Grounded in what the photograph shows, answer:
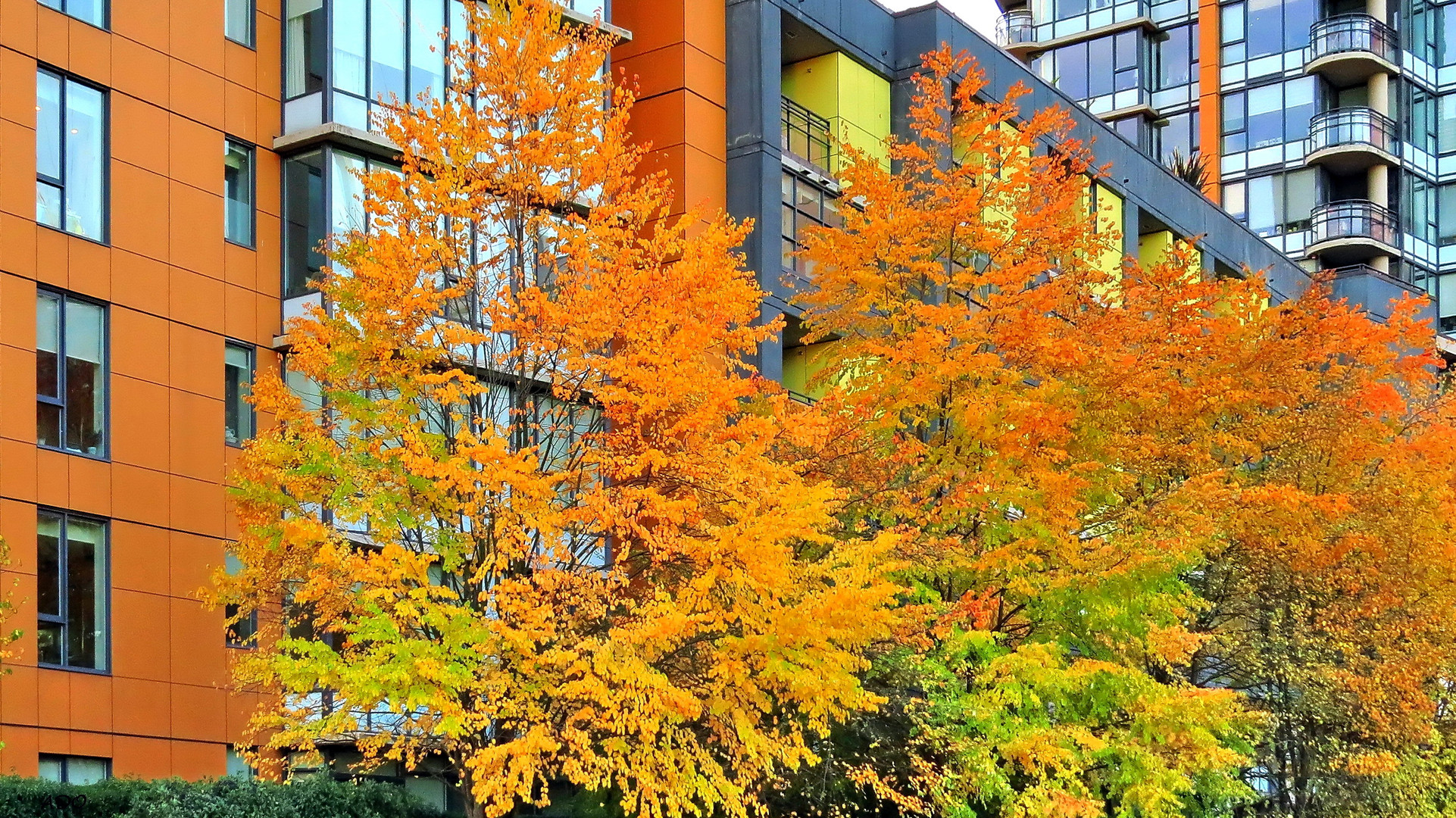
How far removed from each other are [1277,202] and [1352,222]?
351 centimetres

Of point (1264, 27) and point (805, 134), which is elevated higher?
point (1264, 27)

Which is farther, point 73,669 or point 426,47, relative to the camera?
point 426,47

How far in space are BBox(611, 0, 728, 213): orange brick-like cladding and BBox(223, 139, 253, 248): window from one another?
1025 centimetres

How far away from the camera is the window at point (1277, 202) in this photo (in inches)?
3233

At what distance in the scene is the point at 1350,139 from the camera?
80.3m

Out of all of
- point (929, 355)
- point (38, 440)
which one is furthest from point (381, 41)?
point (929, 355)

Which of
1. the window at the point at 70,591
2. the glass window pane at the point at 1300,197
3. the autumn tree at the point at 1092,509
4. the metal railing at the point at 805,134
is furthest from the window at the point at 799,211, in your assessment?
the glass window pane at the point at 1300,197

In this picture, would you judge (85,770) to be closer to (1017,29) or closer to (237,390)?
(237,390)

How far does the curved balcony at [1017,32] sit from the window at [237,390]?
6031 cm

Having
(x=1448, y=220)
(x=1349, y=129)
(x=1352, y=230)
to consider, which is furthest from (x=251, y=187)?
(x=1448, y=220)

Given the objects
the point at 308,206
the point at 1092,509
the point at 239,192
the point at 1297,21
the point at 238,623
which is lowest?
the point at 238,623

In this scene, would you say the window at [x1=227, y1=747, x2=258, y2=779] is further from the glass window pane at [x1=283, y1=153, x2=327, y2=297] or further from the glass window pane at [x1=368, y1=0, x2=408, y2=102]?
the glass window pane at [x1=368, y1=0, x2=408, y2=102]

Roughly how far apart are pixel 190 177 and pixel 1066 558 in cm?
1584

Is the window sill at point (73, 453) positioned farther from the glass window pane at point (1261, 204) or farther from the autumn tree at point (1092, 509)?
the glass window pane at point (1261, 204)
